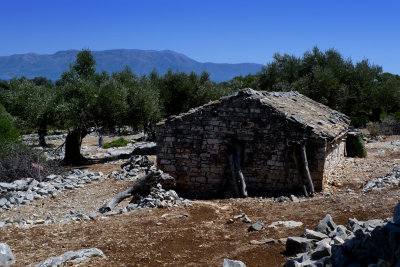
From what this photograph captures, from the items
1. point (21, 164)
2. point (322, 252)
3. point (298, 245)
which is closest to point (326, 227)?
point (298, 245)

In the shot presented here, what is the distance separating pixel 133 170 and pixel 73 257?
8.58 m

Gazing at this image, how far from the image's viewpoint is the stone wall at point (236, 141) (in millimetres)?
11883

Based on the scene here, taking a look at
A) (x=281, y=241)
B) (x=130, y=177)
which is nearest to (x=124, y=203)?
(x=130, y=177)

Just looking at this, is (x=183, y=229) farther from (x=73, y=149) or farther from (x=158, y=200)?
(x=73, y=149)

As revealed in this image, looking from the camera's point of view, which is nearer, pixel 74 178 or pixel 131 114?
pixel 74 178

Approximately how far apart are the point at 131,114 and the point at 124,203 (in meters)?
11.0

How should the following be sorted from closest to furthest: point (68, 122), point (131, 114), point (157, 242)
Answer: point (157, 242), point (68, 122), point (131, 114)

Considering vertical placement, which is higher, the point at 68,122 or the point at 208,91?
the point at 208,91

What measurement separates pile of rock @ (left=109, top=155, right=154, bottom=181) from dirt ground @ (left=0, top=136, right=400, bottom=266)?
224 centimetres

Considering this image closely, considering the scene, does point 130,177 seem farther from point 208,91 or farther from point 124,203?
point 208,91

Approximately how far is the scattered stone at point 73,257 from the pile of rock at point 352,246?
3.77 meters

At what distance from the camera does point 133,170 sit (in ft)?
51.3

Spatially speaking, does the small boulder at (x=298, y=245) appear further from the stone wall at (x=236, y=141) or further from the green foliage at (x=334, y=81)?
the green foliage at (x=334, y=81)

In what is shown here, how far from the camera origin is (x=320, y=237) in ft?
22.1
